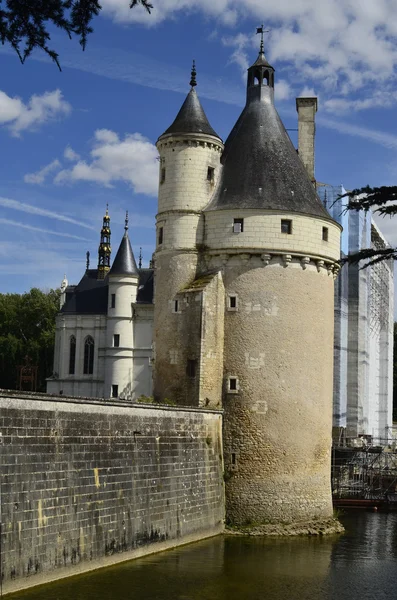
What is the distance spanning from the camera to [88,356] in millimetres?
57219

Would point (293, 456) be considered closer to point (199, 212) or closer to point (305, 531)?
Answer: point (305, 531)

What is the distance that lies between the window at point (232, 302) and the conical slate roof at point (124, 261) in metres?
28.8

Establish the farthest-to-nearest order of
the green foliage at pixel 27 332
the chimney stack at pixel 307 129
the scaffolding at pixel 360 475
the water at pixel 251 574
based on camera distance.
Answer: the green foliage at pixel 27 332, the chimney stack at pixel 307 129, the scaffolding at pixel 360 475, the water at pixel 251 574

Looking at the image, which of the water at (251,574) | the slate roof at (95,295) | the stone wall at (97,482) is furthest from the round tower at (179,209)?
the slate roof at (95,295)

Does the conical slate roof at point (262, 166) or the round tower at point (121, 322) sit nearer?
the conical slate roof at point (262, 166)

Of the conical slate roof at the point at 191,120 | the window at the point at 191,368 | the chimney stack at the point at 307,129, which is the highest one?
the chimney stack at the point at 307,129

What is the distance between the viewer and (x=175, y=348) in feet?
90.3

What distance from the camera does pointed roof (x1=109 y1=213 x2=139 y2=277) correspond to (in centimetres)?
5575

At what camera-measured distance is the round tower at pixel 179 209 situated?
27.9m

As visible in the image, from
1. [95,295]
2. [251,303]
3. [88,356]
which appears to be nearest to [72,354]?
[88,356]

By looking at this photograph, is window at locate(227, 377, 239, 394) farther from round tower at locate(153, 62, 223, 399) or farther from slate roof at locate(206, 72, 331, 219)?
slate roof at locate(206, 72, 331, 219)

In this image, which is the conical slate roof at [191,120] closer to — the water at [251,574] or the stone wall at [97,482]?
the stone wall at [97,482]

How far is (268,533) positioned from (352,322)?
69.2 ft

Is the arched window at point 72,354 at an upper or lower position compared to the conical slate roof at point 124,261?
lower
